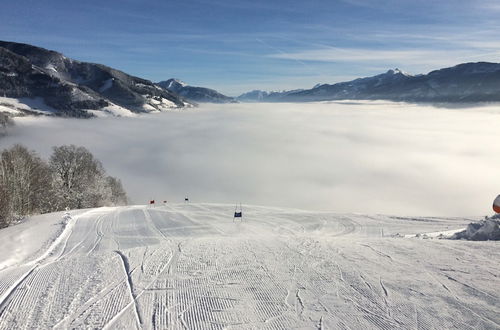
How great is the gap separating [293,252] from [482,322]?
8057 mm

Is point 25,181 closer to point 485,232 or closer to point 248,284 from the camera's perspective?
point 248,284

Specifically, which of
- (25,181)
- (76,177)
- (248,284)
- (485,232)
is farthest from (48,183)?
(485,232)

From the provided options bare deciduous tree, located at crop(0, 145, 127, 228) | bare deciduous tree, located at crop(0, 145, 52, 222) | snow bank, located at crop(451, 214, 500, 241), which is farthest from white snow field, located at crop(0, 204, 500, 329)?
bare deciduous tree, located at crop(0, 145, 52, 222)

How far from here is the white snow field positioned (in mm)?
9953

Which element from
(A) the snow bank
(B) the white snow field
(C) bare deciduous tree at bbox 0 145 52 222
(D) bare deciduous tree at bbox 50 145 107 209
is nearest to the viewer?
(B) the white snow field

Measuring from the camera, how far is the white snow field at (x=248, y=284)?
32.7 ft

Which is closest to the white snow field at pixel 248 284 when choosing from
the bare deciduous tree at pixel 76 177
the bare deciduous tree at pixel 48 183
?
the bare deciduous tree at pixel 48 183

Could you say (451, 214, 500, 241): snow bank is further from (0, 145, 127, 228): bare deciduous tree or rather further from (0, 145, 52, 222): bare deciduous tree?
(0, 145, 52, 222): bare deciduous tree

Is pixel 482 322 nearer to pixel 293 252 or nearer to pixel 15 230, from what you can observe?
pixel 293 252

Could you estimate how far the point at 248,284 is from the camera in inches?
487

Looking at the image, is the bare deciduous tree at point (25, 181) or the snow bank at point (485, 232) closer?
the snow bank at point (485, 232)

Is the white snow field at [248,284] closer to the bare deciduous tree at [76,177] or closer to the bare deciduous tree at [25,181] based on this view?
the bare deciduous tree at [25,181]

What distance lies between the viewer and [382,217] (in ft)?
108

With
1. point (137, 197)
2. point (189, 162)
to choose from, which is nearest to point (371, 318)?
point (137, 197)
